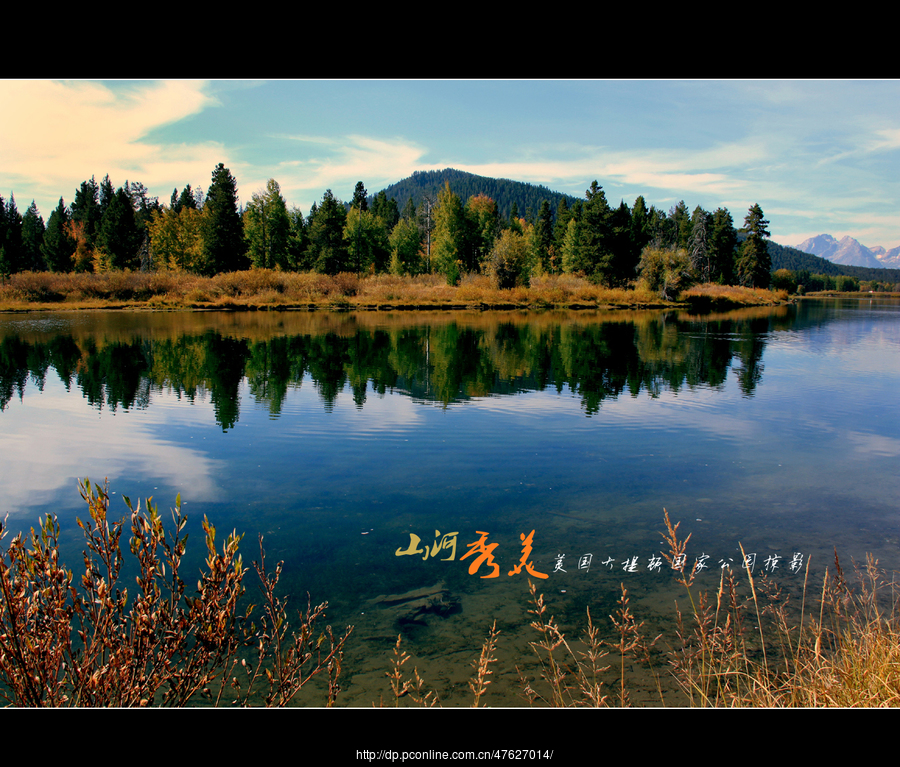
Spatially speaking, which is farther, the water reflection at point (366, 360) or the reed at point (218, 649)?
the water reflection at point (366, 360)

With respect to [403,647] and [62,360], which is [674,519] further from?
[62,360]

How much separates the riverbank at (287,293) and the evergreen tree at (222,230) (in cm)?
817

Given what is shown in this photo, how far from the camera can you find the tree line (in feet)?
174

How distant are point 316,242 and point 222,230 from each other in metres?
10.8

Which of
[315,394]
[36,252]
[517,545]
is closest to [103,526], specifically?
[517,545]

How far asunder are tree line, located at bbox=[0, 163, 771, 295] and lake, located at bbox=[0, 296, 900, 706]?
39.1 meters

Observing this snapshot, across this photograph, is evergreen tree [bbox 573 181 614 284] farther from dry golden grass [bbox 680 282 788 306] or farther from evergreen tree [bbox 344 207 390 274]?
evergreen tree [bbox 344 207 390 274]

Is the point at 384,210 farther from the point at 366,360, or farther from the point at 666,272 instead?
the point at 366,360

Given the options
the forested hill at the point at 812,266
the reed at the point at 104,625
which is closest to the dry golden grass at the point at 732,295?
the forested hill at the point at 812,266

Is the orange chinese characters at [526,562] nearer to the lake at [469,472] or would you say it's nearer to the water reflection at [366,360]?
the lake at [469,472]

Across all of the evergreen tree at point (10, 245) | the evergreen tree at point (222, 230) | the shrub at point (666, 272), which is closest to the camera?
the evergreen tree at point (10, 245)

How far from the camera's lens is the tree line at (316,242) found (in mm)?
53094
